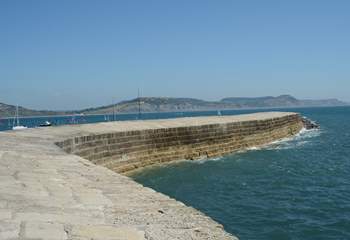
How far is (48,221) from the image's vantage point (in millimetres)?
4824

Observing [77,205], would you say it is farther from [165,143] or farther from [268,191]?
[165,143]

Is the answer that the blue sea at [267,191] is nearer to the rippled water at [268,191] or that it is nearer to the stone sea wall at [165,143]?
the rippled water at [268,191]

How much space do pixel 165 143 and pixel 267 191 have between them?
9.22m

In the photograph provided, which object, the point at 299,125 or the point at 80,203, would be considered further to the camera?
the point at 299,125

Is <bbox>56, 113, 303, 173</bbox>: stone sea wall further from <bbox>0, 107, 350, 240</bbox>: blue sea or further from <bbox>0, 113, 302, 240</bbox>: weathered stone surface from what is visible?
<bbox>0, 113, 302, 240</bbox>: weathered stone surface

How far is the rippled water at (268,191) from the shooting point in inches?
417

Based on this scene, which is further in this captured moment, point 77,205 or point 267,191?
point 267,191

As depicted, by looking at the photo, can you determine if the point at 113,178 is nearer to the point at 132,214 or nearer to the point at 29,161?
the point at 29,161

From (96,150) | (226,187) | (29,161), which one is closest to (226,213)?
(226,187)

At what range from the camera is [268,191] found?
48.2 feet

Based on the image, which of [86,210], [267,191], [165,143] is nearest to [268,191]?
[267,191]

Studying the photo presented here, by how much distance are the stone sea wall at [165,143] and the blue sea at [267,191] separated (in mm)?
880

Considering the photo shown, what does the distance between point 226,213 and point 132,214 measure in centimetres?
657

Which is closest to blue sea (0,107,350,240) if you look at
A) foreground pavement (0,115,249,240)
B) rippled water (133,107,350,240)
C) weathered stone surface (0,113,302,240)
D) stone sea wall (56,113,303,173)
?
rippled water (133,107,350,240)
